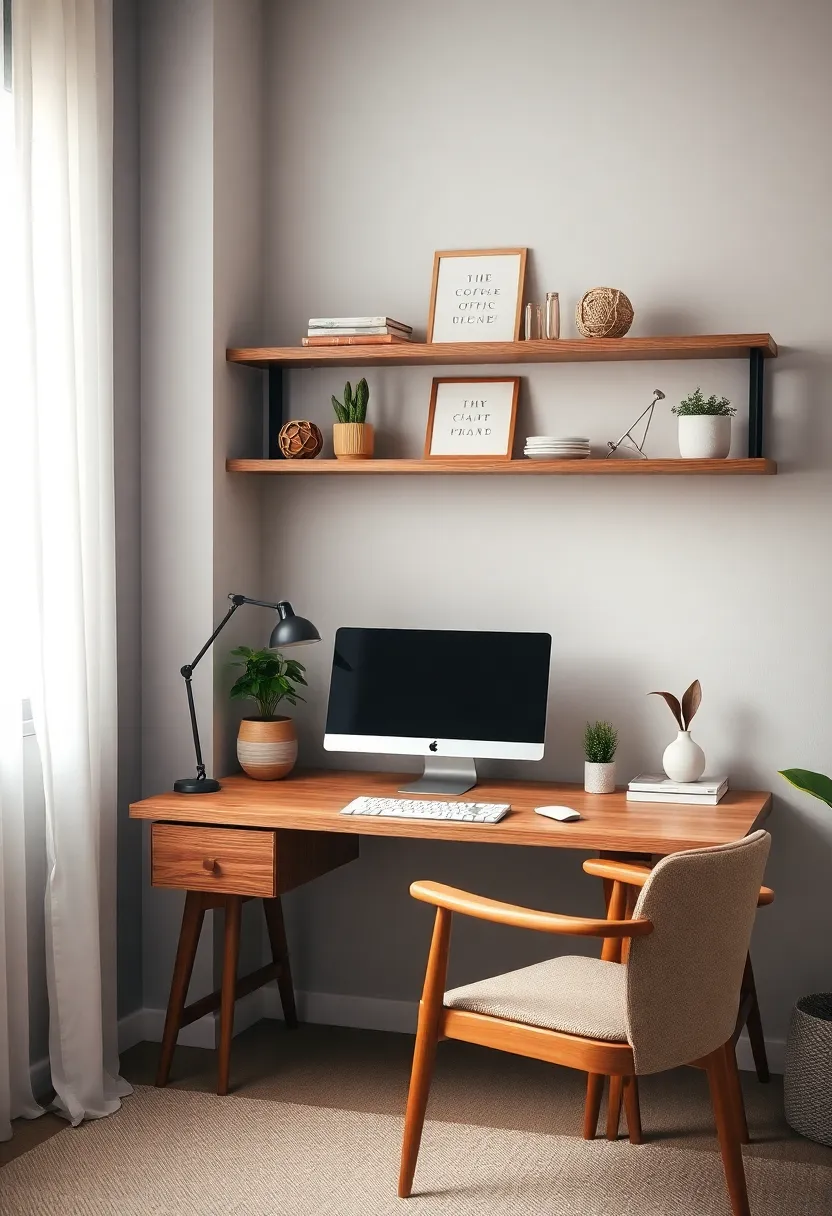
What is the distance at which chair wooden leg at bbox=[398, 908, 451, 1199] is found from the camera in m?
2.51

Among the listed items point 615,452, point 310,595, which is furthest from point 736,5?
point 310,595

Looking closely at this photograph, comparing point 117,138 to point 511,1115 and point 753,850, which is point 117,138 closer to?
point 753,850

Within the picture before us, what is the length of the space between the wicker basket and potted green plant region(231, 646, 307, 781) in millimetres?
1415

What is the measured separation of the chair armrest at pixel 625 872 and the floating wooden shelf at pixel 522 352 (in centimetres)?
125

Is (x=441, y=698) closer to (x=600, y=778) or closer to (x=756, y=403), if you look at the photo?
(x=600, y=778)

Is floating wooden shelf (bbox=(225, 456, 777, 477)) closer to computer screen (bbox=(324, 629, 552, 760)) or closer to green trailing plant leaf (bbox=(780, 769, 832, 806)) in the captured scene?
computer screen (bbox=(324, 629, 552, 760))

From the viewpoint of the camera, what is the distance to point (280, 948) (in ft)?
11.4

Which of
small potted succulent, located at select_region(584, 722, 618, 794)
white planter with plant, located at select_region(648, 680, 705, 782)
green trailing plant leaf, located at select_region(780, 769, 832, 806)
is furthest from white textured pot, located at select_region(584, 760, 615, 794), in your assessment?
green trailing plant leaf, located at select_region(780, 769, 832, 806)

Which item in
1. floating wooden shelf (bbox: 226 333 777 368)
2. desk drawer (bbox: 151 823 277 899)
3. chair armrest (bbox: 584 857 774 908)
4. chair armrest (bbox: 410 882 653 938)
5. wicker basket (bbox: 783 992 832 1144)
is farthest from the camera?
floating wooden shelf (bbox: 226 333 777 368)

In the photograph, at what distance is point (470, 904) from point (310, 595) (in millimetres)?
1389

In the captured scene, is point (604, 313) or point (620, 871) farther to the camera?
point (604, 313)

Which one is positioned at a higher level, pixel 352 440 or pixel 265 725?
pixel 352 440

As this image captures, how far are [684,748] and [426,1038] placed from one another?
1.02 m

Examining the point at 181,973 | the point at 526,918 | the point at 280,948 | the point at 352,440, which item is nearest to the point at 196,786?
the point at 181,973
